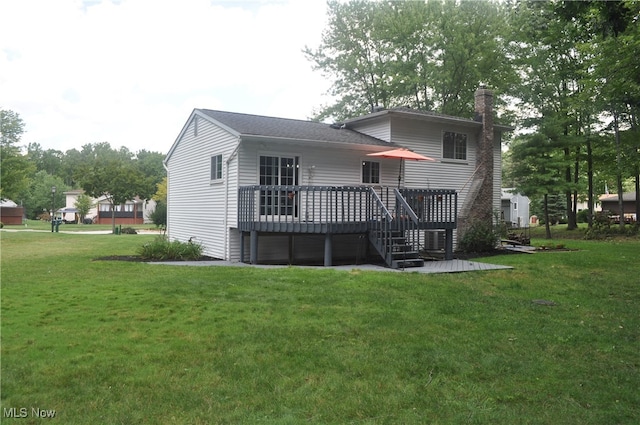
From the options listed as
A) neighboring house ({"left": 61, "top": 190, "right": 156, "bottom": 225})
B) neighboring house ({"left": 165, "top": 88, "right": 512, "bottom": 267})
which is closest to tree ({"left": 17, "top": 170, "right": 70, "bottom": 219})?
neighboring house ({"left": 61, "top": 190, "right": 156, "bottom": 225})

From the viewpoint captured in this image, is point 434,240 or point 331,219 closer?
point 331,219

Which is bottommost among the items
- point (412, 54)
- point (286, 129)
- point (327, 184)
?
point (327, 184)

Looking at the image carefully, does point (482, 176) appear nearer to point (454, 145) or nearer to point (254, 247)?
point (454, 145)

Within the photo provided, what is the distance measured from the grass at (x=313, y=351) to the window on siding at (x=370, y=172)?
6.39m

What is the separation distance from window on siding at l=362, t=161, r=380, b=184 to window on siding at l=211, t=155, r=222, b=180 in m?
4.44

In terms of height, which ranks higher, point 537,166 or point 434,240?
point 537,166

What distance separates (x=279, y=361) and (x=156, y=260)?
8.85 meters

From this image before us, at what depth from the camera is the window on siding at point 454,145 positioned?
1709 centimetres

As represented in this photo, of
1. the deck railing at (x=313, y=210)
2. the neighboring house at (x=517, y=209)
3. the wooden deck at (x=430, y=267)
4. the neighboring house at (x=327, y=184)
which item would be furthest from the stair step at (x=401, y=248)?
the neighboring house at (x=517, y=209)

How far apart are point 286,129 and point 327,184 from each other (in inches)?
82.8

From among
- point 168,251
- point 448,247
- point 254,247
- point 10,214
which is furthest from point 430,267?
point 10,214

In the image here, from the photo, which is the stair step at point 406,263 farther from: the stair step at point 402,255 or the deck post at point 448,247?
the deck post at point 448,247

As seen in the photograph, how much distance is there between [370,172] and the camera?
15.4 metres

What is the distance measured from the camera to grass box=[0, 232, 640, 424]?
156 inches
